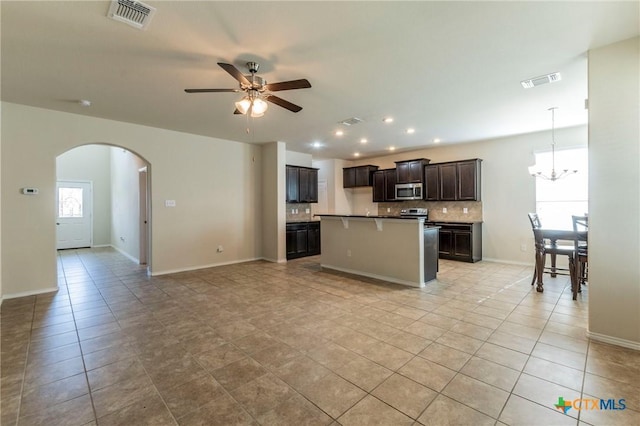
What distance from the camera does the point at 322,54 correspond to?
2.71 m

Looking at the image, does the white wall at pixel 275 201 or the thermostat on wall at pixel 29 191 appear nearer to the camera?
the thermostat on wall at pixel 29 191

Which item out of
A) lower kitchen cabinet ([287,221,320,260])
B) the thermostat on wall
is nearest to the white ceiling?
the thermostat on wall

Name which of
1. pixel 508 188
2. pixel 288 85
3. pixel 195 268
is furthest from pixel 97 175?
pixel 508 188

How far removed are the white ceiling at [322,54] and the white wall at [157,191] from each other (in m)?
0.38

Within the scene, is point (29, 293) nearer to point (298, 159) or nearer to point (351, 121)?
point (351, 121)

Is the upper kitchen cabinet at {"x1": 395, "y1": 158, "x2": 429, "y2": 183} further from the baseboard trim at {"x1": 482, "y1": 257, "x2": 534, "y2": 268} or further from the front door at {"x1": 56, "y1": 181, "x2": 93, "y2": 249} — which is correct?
the front door at {"x1": 56, "y1": 181, "x2": 93, "y2": 249}

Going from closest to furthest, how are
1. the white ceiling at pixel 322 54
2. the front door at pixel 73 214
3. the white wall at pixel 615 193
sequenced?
the white ceiling at pixel 322 54
the white wall at pixel 615 193
the front door at pixel 73 214

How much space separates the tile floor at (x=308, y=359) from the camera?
1.78m

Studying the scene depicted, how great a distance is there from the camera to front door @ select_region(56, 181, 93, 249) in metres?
8.63

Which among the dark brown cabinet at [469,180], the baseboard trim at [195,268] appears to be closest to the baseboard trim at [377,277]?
the baseboard trim at [195,268]

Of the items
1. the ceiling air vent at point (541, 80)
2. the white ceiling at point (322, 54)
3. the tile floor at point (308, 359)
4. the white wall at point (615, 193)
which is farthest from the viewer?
the ceiling air vent at point (541, 80)

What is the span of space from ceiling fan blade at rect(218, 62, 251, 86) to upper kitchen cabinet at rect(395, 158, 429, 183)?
5460 millimetres

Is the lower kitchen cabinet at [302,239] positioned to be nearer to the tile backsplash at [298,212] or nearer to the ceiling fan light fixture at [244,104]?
the tile backsplash at [298,212]

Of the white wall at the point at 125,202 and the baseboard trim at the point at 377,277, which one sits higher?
the white wall at the point at 125,202
